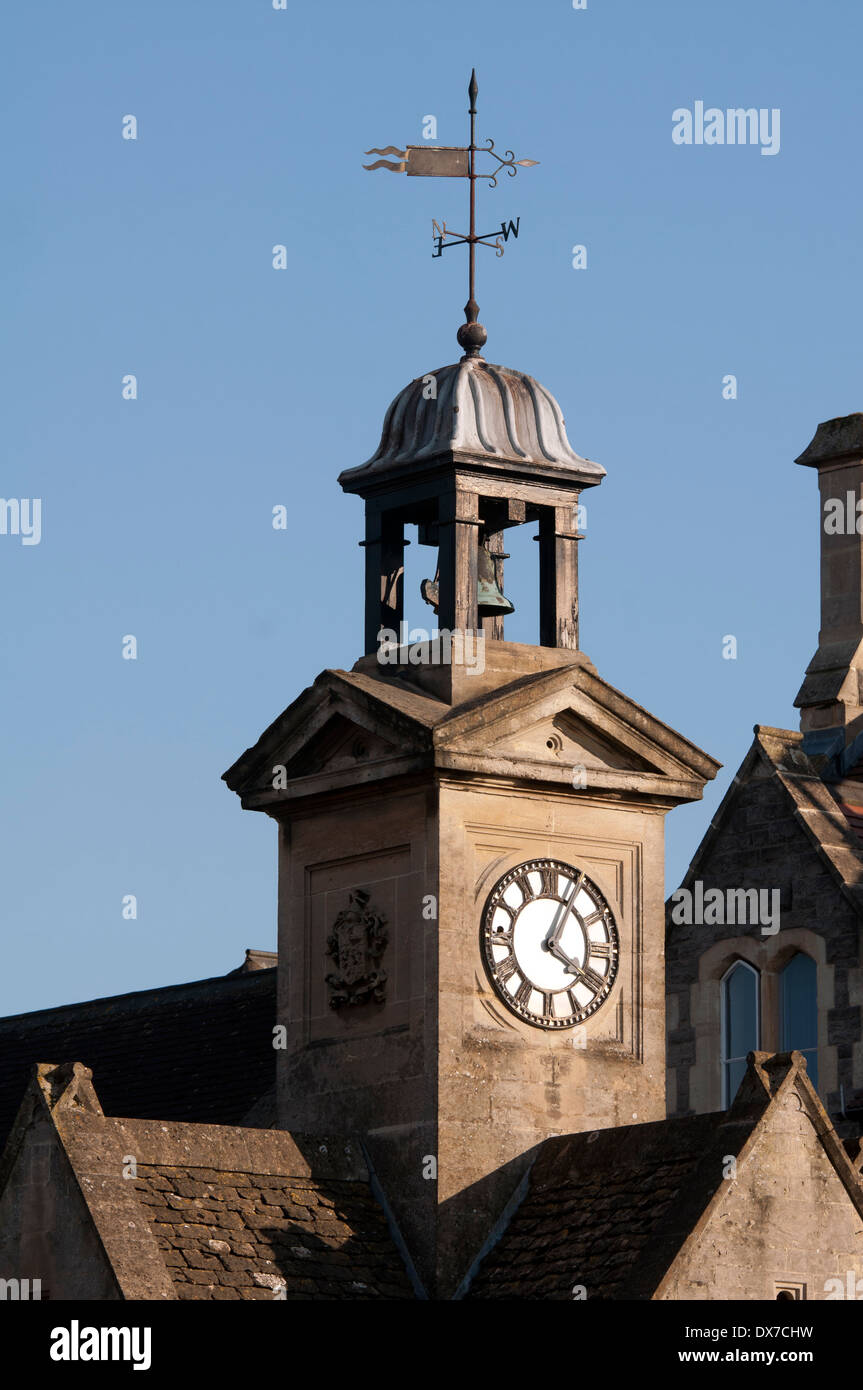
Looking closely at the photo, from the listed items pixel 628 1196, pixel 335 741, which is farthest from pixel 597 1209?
pixel 335 741

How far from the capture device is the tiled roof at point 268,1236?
31.6 m

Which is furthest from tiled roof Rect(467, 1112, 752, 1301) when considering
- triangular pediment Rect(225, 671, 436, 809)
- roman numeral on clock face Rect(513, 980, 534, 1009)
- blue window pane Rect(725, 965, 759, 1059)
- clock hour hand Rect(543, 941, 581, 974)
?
blue window pane Rect(725, 965, 759, 1059)

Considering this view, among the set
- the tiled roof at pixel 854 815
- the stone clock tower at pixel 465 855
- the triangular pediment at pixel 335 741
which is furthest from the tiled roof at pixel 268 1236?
the tiled roof at pixel 854 815

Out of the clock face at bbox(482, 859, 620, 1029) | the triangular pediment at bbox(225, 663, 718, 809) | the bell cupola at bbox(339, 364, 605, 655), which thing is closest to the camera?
the triangular pediment at bbox(225, 663, 718, 809)

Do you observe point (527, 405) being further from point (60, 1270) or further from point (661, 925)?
point (60, 1270)

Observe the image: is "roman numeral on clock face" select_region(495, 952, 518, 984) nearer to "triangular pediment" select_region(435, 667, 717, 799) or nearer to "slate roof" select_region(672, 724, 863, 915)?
"triangular pediment" select_region(435, 667, 717, 799)

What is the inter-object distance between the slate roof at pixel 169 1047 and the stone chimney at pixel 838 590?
304 inches

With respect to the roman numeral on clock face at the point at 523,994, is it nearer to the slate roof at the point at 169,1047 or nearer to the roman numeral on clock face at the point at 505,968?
the roman numeral on clock face at the point at 505,968

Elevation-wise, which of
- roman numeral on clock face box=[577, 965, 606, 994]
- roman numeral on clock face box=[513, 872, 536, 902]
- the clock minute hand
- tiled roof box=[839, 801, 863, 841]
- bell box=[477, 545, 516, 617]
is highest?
bell box=[477, 545, 516, 617]

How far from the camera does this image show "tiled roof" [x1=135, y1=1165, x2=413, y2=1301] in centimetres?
3156

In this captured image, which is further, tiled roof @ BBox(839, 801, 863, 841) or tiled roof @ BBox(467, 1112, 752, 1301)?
tiled roof @ BBox(839, 801, 863, 841)

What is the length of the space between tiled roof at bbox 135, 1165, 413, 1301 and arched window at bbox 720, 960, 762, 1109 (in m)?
11.9

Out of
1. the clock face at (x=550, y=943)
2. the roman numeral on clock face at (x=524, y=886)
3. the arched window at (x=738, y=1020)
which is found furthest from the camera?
the arched window at (x=738, y=1020)

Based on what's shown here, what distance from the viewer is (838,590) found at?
157 ft
